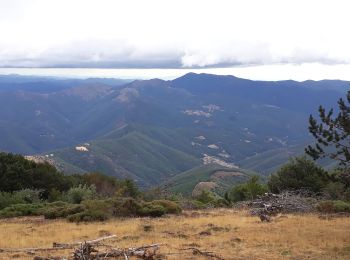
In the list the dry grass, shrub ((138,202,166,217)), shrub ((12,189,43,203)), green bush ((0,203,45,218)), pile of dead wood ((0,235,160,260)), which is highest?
pile of dead wood ((0,235,160,260))

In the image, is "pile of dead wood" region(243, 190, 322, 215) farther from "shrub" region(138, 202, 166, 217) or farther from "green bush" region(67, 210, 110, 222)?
"green bush" region(67, 210, 110, 222)

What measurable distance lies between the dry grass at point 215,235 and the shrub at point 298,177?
16.8 m

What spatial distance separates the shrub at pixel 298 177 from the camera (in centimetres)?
4181

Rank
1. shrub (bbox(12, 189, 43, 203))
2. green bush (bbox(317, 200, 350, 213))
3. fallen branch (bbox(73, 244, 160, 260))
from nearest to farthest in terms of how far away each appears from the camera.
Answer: fallen branch (bbox(73, 244, 160, 260)) < green bush (bbox(317, 200, 350, 213)) < shrub (bbox(12, 189, 43, 203))

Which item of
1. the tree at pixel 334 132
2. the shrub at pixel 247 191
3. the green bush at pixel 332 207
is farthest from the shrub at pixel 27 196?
the tree at pixel 334 132

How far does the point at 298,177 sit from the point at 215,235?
25.1 meters

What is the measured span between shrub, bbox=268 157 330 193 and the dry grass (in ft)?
55.2

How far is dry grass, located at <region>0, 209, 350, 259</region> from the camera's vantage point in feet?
51.5

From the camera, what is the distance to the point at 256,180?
1906 inches

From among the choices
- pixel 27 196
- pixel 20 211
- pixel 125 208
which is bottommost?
pixel 27 196

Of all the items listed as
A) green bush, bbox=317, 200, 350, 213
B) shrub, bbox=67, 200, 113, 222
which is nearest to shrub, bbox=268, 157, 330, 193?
green bush, bbox=317, 200, 350, 213

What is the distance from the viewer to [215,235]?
64.7ft

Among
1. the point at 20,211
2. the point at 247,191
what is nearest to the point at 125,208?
the point at 20,211

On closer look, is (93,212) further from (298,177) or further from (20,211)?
(298,177)
